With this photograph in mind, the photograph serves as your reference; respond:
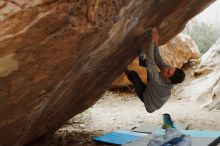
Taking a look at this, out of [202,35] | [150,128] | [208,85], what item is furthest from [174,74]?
[202,35]

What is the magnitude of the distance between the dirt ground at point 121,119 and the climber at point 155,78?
1706mm

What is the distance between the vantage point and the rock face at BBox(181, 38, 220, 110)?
33.1ft

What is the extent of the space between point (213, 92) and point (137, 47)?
530 cm

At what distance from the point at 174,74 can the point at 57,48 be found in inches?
94.0

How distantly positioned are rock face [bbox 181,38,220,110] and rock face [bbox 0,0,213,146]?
5041 millimetres

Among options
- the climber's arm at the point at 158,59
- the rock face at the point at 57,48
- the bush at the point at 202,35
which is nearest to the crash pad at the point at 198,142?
the rock face at the point at 57,48

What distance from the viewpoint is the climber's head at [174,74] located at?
5.07 meters

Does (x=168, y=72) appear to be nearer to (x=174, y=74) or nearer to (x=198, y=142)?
(x=174, y=74)

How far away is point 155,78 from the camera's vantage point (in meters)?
5.24

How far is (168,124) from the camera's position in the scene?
4.86m

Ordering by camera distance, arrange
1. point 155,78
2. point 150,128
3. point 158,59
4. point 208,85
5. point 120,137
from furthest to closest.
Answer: point 208,85
point 150,128
point 120,137
point 158,59
point 155,78

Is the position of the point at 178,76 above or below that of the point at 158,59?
below

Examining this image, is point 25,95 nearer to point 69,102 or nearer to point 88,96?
point 69,102

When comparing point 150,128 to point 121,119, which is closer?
point 150,128
